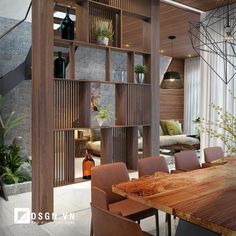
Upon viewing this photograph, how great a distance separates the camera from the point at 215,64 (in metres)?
4.74

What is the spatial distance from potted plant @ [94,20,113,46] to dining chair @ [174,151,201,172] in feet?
5.27

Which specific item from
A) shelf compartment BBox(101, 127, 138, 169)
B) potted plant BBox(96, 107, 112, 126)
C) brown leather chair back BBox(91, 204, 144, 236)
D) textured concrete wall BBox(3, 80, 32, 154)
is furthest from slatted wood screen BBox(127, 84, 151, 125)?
textured concrete wall BBox(3, 80, 32, 154)

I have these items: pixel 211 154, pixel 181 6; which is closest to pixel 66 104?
pixel 211 154

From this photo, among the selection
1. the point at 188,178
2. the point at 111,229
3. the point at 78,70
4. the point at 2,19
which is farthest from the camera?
the point at 78,70

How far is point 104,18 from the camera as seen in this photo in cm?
370

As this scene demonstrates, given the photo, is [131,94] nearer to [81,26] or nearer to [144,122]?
[144,122]

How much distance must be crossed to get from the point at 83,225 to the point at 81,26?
90.8 inches

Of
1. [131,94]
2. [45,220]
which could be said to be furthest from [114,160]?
[45,220]

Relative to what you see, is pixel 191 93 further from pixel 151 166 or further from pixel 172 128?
pixel 151 166

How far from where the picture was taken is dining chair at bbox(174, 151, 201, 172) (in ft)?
10.1

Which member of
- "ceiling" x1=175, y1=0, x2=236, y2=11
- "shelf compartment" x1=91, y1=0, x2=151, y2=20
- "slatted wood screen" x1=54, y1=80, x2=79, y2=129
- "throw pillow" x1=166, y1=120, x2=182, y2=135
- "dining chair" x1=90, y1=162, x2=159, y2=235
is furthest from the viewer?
"throw pillow" x1=166, y1=120, x2=182, y2=135

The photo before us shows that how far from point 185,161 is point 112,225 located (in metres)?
1.88

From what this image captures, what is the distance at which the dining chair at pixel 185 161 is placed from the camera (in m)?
3.07

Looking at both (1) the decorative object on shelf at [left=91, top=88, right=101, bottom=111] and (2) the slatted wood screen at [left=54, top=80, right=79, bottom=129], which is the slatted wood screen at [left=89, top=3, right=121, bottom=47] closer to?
(2) the slatted wood screen at [left=54, top=80, right=79, bottom=129]
